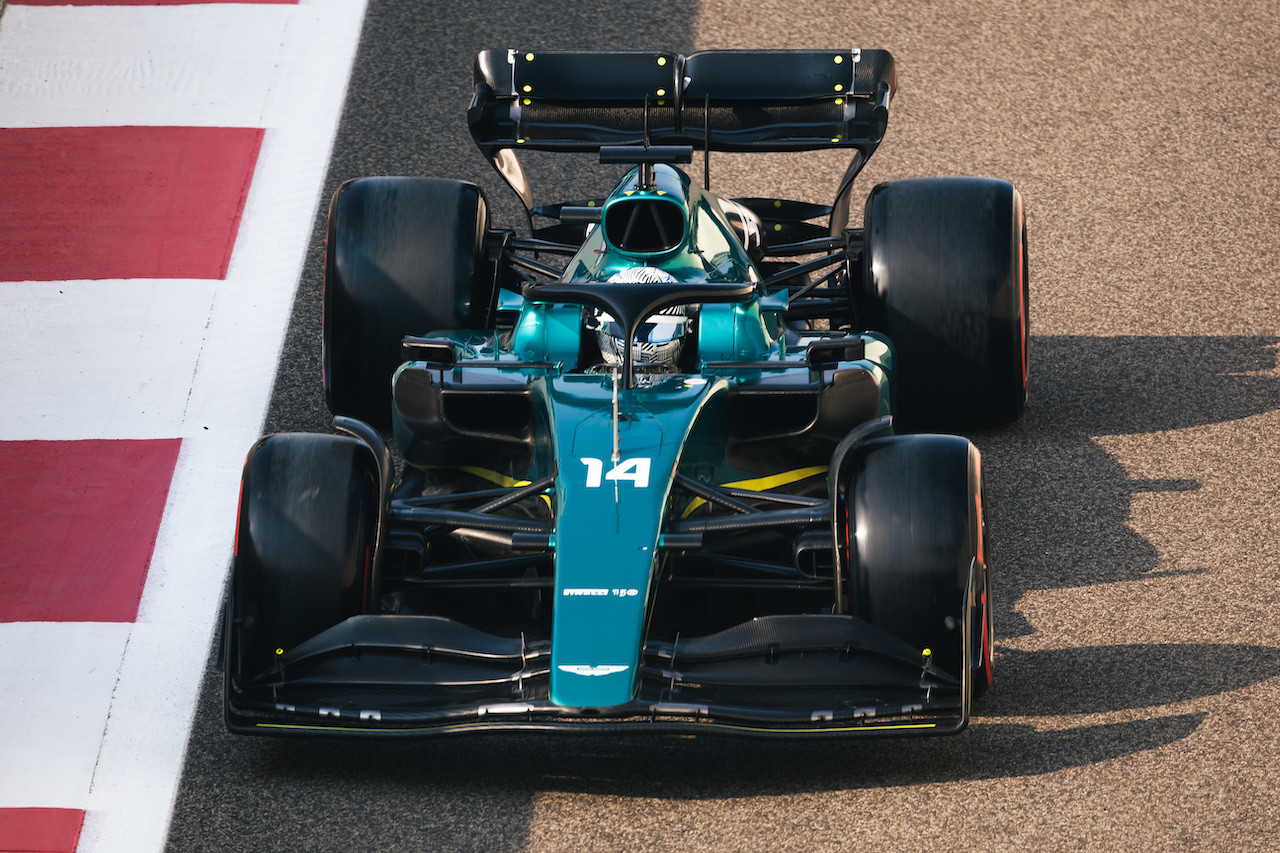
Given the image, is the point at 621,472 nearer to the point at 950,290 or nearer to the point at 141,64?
the point at 950,290

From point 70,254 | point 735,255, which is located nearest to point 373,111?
point 70,254

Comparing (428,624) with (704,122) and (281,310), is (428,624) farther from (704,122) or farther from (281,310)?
(281,310)

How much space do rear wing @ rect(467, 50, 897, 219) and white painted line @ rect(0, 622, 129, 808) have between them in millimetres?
→ 2595

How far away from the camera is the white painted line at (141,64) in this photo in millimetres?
9852

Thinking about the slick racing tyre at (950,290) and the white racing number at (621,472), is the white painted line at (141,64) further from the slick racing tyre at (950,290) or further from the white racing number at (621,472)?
the white racing number at (621,472)

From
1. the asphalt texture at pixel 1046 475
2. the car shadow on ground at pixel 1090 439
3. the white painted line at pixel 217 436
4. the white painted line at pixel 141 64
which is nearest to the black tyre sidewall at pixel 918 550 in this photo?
the asphalt texture at pixel 1046 475

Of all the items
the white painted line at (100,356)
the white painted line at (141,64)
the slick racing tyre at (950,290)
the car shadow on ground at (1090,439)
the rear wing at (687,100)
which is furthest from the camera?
the white painted line at (141,64)

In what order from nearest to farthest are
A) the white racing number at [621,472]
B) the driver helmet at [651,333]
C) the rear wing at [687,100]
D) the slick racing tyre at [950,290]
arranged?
the white racing number at [621,472] < the driver helmet at [651,333] < the slick racing tyre at [950,290] < the rear wing at [687,100]

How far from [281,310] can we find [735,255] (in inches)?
102

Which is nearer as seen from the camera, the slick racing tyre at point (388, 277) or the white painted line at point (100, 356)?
the slick racing tyre at point (388, 277)

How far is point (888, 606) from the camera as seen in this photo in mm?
4883

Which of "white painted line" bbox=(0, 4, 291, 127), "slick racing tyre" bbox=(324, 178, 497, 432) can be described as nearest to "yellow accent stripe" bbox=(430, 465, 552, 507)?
"slick racing tyre" bbox=(324, 178, 497, 432)

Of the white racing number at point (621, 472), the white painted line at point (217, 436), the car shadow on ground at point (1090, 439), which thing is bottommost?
the white painted line at point (217, 436)

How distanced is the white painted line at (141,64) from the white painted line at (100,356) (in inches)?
71.3
